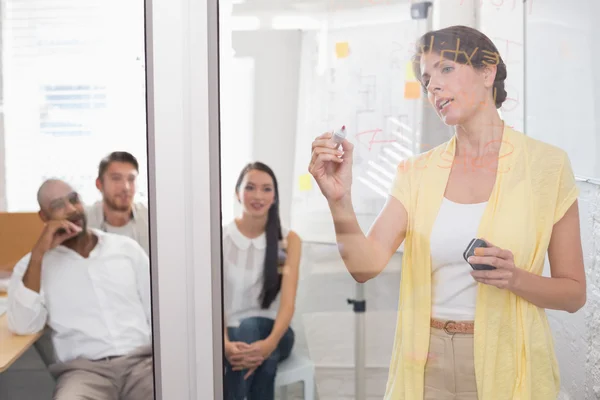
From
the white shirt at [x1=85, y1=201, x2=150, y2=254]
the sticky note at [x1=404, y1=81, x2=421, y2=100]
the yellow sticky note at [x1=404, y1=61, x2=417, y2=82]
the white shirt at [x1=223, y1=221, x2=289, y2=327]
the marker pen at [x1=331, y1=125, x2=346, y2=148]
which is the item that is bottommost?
the white shirt at [x1=223, y1=221, x2=289, y2=327]

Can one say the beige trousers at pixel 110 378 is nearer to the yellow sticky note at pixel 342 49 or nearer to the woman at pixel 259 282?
the woman at pixel 259 282

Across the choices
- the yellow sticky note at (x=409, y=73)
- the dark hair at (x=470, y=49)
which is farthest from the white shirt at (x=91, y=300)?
the dark hair at (x=470, y=49)

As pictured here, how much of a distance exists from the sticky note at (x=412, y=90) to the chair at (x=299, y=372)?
667mm

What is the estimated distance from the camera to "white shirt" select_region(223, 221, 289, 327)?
4.87ft

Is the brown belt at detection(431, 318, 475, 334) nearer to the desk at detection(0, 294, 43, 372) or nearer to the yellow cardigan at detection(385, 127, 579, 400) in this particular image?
the yellow cardigan at detection(385, 127, 579, 400)

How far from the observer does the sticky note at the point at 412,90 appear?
140 centimetres

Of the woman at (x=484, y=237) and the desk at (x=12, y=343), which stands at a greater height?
the woman at (x=484, y=237)

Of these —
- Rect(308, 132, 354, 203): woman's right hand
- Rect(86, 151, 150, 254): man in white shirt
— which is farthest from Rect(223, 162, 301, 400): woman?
Rect(86, 151, 150, 254): man in white shirt

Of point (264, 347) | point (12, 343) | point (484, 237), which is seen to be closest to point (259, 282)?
point (264, 347)

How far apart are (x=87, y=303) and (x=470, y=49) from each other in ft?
3.63

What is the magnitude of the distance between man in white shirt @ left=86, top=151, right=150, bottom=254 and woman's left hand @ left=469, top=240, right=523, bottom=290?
0.80 metres

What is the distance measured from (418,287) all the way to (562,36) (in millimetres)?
647

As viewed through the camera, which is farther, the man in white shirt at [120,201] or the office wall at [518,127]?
the man in white shirt at [120,201]

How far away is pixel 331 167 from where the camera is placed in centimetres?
144
